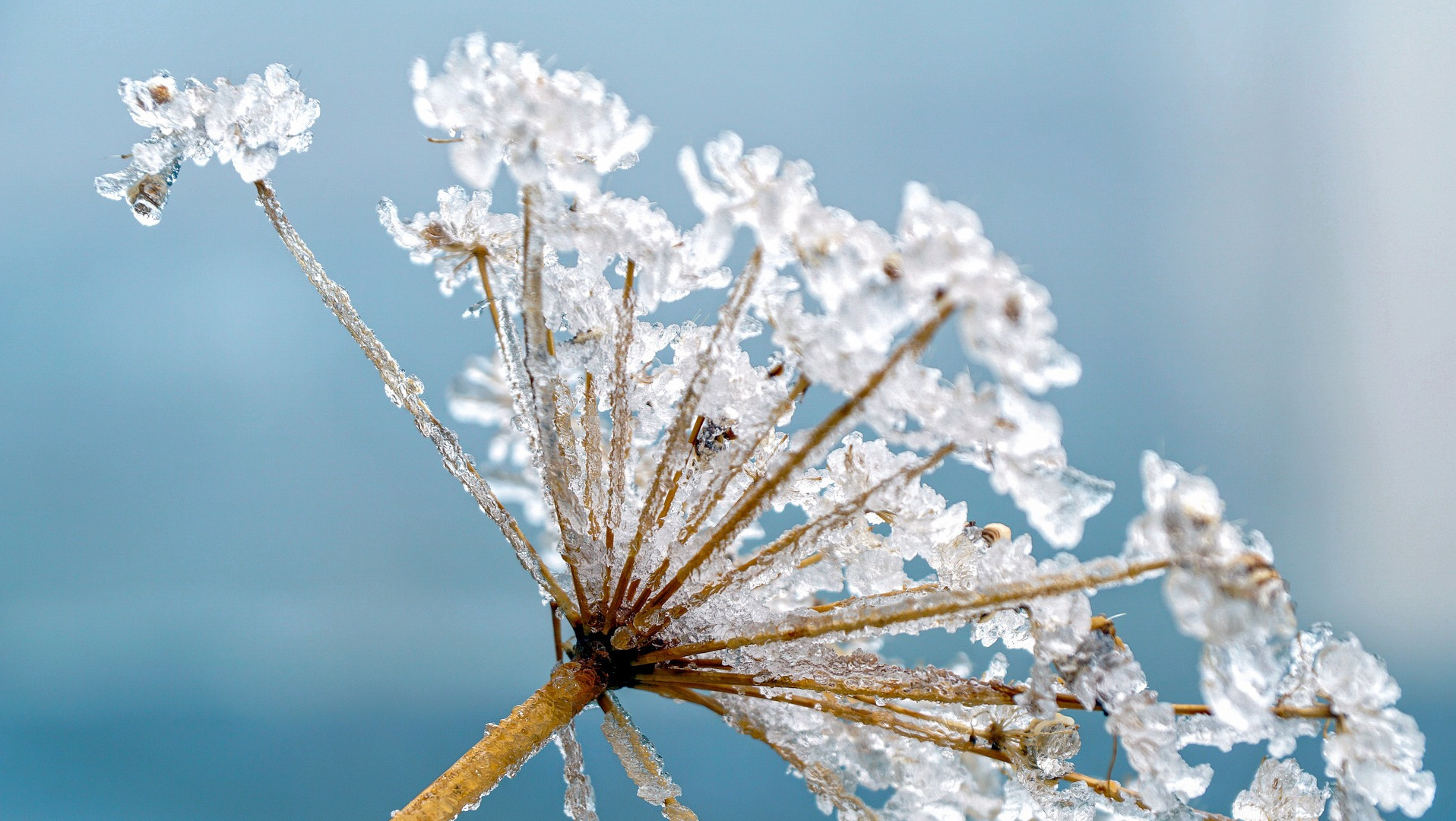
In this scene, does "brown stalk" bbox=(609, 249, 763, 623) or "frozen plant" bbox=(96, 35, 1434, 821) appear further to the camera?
"brown stalk" bbox=(609, 249, 763, 623)

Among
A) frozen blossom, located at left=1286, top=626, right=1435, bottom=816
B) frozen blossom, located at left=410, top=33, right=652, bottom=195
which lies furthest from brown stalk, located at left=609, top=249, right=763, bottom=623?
frozen blossom, located at left=1286, top=626, right=1435, bottom=816

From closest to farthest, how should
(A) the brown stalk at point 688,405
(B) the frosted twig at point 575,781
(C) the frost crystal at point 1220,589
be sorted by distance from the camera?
(C) the frost crystal at point 1220,589 → (A) the brown stalk at point 688,405 → (B) the frosted twig at point 575,781

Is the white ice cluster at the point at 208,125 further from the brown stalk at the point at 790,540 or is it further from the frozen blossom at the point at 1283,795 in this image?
the frozen blossom at the point at 1283,795

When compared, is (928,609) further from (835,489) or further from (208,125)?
(208,125)

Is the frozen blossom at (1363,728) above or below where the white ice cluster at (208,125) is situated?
below

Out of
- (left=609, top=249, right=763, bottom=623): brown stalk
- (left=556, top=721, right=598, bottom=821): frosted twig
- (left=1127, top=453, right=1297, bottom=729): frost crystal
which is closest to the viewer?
(left=1127, top=453, right=1297, bottom=729): frost crystal

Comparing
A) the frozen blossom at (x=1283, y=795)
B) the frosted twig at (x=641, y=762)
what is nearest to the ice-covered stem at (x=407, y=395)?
the frosted twig at (x=641, y=762)

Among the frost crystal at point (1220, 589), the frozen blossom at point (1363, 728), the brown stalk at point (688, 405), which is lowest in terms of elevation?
the frozen blossom at point (1363, 728)

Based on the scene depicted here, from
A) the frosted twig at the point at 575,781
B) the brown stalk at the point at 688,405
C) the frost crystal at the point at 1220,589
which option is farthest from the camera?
the frosted twig at the point at 575,781

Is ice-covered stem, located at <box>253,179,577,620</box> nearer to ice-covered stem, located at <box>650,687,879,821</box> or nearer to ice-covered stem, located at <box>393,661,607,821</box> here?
ice-covered stem, located at <box>393,661,607,821</box>
